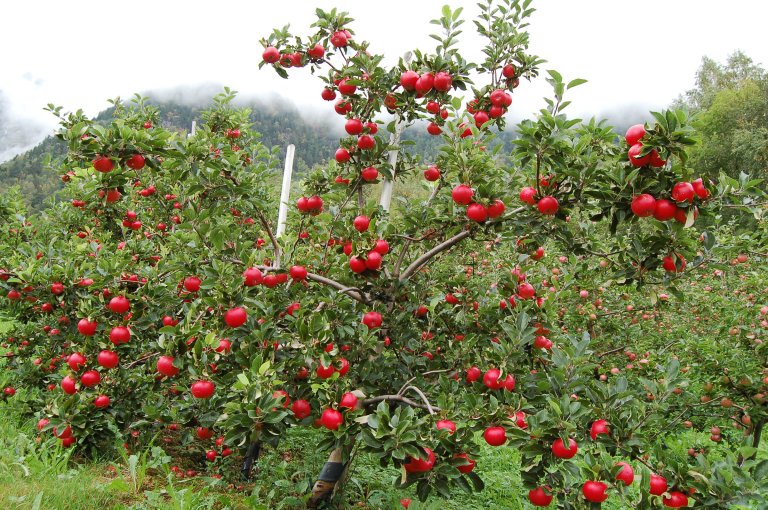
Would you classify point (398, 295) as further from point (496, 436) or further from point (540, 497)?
point (540, 497)

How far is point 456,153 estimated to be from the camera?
2.29 m

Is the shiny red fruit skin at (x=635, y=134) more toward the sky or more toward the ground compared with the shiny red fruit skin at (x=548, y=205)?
more toward the sky

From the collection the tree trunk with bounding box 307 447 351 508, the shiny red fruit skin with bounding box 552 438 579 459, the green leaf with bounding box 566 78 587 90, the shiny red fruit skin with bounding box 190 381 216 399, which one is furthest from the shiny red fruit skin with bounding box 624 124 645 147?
the tree trunk with bounding box 307 447 351 508

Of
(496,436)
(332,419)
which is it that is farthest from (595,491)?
(332,419)

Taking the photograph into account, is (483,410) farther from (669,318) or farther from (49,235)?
(669,318)

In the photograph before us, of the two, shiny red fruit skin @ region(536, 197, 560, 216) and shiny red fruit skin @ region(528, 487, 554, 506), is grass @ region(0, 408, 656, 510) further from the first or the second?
shiny red fruit skin @ region(536, 197, 560, 216)

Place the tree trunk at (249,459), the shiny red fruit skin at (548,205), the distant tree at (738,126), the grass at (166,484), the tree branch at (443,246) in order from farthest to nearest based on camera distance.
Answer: the distant tree at (738,126), the tree trunk at (249,459), the grass at (166,484), the tree branch at (443,246), the shiny red fruit skin at (548,205)

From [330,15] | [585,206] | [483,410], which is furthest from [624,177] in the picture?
[330,15]

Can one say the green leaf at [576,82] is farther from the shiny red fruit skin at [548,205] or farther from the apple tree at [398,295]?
the shiny red fruit skin at [548,205]

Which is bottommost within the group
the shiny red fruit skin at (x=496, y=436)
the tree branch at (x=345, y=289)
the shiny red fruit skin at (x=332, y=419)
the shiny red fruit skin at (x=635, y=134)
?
the shiny red fruit skin at (x=496, y=436)

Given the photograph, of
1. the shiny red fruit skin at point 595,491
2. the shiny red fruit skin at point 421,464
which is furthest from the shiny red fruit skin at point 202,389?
the shiny red fruit skin at point 595,491

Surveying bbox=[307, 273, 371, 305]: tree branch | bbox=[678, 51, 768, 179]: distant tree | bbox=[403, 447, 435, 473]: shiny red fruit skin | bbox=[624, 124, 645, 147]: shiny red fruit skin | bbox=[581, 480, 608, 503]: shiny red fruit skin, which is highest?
bbox=[678, 51, 768, 179]: distant tree

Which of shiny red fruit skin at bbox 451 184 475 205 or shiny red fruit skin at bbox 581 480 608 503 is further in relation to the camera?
shiny red fruit skin at bbox 451 184 475 205

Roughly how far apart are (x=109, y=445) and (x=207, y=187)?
78.0 inches
